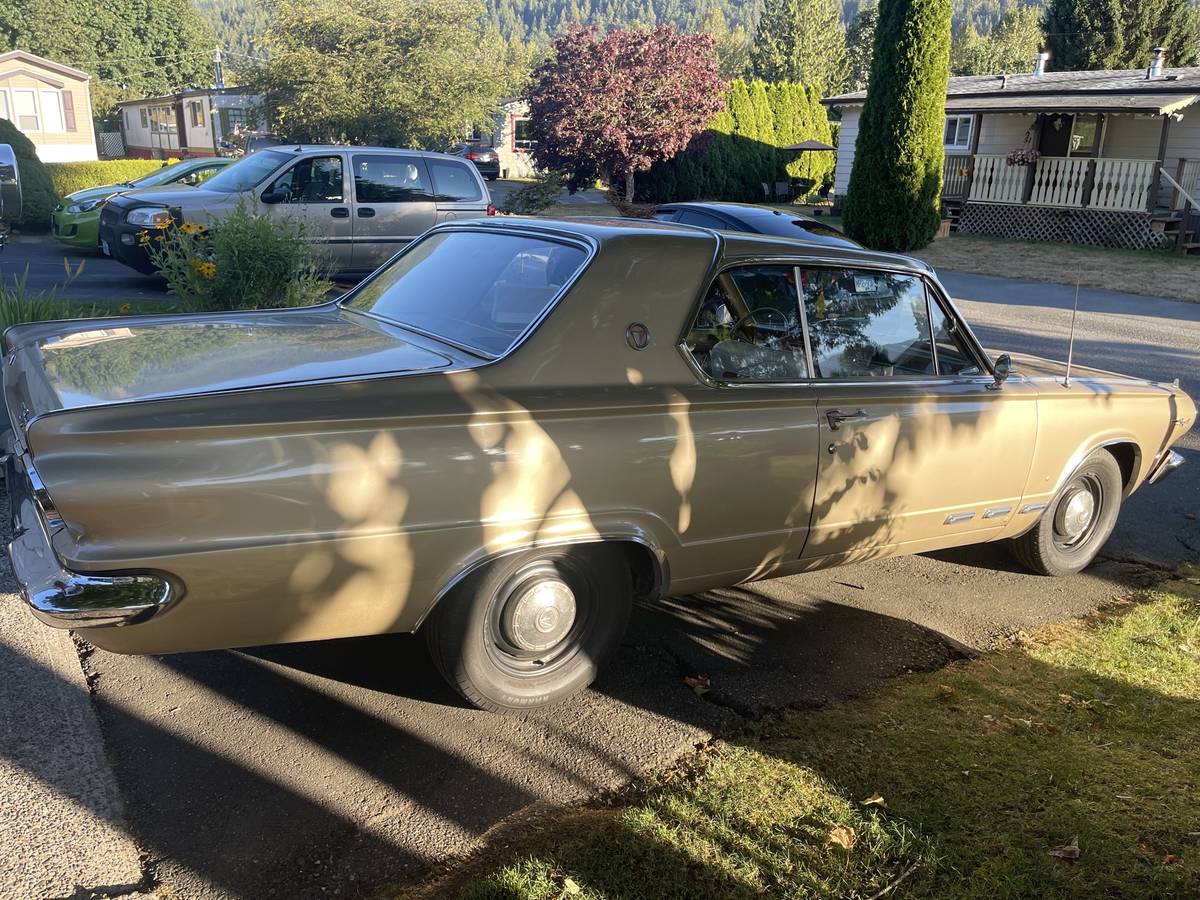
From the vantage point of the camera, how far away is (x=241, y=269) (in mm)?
7398

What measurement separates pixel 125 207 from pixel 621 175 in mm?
18600

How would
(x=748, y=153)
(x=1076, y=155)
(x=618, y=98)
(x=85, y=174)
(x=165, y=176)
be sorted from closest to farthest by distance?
1. (x=165, y=176)
2. (x=618, y=98)
3. (x=1076, y=155)
4. (x=85, y=174)
5. (x=748, y=153)

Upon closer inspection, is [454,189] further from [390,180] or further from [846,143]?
[846,143]

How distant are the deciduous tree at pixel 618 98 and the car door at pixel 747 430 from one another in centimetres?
2367

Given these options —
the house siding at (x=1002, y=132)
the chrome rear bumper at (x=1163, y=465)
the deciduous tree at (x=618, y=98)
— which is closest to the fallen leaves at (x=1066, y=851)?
the chrome rear bumper at (x=1163, y=465)

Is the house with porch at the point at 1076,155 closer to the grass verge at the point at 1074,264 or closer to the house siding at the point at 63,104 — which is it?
the grass verge at the point at 1074,264

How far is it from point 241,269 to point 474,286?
4.16 m

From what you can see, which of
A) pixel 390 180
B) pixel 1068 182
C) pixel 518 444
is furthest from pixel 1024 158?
pixel 518 444

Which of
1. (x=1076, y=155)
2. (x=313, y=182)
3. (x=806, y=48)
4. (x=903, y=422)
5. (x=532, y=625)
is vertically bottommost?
(x=532, y=625)

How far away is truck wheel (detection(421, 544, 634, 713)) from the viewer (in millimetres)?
3244

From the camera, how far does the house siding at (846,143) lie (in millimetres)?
29047

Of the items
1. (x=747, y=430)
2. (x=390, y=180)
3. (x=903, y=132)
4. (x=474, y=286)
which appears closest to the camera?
(x=747, y=430)

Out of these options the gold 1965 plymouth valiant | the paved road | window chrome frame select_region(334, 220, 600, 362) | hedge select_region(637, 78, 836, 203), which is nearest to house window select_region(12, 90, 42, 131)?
hedge select_region(637, 78, 836, 203)

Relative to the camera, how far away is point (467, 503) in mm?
3031
